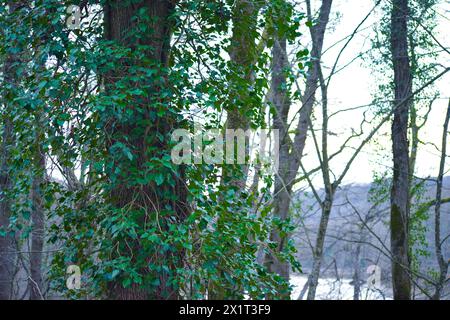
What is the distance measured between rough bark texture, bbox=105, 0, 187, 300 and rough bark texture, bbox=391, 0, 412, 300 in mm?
4747

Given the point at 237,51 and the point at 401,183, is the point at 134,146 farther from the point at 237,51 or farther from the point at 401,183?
the point at 401,183

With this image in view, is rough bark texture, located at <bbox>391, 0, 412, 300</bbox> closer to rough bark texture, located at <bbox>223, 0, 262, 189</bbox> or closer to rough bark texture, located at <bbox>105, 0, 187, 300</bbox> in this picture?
rough bark texture, located at <bbox>223, 0, 262, 189</bbox>

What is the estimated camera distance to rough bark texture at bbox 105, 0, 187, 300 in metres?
4.55

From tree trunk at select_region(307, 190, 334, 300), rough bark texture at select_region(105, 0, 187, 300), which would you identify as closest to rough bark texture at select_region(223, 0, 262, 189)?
rough bark texture at select_region(105, 0, 187, 300)

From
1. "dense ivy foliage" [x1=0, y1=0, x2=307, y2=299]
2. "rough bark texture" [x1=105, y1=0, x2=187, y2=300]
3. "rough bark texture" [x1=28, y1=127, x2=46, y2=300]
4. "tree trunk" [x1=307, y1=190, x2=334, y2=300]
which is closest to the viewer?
"dense ivy foliage" [x1=0, y1=0, x2=307, y2=299]

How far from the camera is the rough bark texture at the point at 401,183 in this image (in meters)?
8.72

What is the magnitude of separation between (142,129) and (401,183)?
17.7ft

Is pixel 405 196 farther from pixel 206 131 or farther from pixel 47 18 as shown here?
pixel 47 18

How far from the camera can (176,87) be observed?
4648 mm

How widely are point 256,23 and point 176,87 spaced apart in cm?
99

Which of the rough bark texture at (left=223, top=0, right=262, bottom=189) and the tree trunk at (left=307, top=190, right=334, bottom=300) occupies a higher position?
the rough bark texture at (left=223, top=0, right=262, bottom=189)

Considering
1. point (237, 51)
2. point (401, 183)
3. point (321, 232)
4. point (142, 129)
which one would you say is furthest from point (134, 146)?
point (401, 183)

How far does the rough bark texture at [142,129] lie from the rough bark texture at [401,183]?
475 cm

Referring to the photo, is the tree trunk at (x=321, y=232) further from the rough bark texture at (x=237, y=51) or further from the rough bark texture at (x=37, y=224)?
the rough bark texture at (x=37, y=224)
